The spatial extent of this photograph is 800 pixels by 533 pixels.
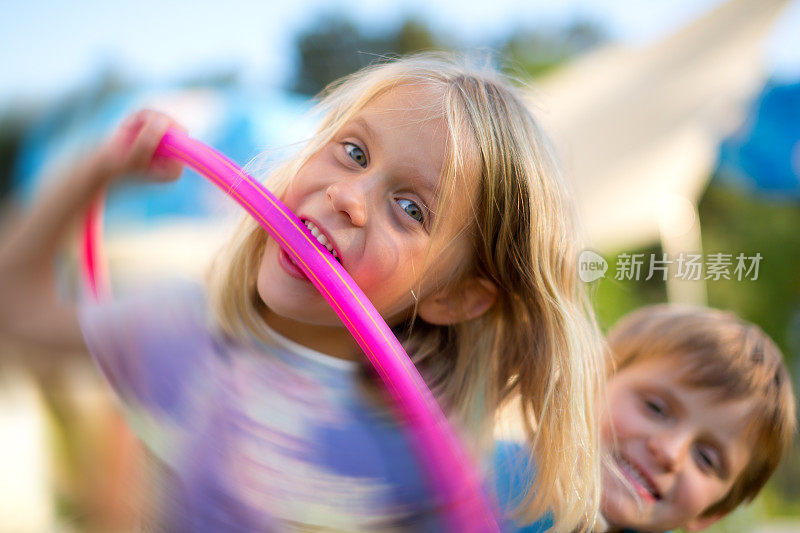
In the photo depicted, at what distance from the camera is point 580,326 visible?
2.48 ft

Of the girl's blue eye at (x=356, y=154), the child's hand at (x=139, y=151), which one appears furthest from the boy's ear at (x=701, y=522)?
the child's hand at (x=139, y=151)

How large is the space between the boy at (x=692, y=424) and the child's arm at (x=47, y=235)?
588 millimetres

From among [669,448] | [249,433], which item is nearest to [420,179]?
[249,433]

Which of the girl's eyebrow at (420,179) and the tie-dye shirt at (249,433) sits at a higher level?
the girl's eyebrow at (420,179)

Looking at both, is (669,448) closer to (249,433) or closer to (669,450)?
(669,450)

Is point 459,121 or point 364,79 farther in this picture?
point 364,79

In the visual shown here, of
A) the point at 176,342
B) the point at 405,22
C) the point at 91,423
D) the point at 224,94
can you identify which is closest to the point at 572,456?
the point at 176,342

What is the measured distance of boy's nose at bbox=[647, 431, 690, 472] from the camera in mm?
834

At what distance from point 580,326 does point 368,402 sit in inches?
9.4

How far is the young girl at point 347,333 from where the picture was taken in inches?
24.7

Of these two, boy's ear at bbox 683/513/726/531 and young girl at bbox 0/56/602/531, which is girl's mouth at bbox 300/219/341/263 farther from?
boy's ear at bbox 683/513/726/531

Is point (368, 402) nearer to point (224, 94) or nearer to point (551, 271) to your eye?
point (551, 271)

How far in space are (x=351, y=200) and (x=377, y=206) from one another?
0.03 m

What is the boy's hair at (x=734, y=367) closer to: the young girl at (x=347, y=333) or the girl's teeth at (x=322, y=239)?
the young girl at (x=347, y=333)
